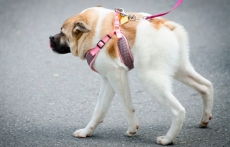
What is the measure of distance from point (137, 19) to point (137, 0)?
621cm

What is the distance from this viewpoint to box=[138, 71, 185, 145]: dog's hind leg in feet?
13.0

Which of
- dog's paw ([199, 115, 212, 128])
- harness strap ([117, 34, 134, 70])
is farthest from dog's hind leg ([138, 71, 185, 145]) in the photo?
dog's paw ([199, 115, 212, 128])

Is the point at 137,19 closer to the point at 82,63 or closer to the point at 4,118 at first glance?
the point at 4,118

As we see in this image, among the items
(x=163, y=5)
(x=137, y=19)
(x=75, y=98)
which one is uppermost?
(x=137, y=19)

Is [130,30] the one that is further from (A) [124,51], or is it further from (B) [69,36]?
(B) [69,36]

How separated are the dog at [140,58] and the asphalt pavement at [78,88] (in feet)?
0.88

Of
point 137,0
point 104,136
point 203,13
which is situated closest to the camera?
point 104,136

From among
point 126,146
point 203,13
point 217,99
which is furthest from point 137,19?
point 203,13

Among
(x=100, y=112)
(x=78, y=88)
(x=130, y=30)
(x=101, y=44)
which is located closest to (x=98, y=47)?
(x=101, y=44)

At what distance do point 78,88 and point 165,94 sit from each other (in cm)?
234

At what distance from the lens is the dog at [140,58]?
398 centimetres

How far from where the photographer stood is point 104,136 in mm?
4445

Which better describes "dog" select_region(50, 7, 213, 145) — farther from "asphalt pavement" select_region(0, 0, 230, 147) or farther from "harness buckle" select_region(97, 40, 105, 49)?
"asphalt pavement" select_region(0, 0, 230, 147)

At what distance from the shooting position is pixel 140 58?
4016 mm
